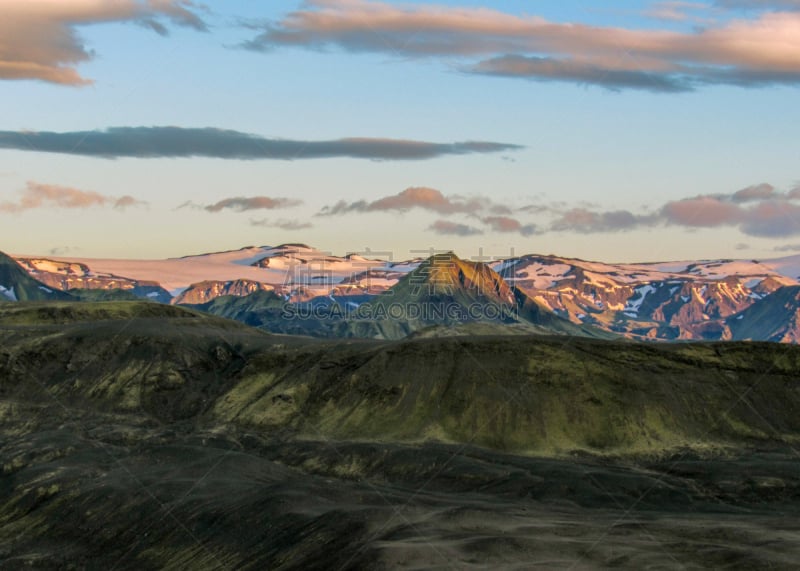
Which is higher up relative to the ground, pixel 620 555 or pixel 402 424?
pixel 620 555

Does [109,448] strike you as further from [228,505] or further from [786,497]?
[786,497]

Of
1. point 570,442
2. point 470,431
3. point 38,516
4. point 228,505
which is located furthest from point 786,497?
point 38,516

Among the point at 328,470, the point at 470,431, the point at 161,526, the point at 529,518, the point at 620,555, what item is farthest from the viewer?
the point at 470,431

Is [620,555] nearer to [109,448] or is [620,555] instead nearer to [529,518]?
[529,518]

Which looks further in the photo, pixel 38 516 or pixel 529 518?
pixel 38 516

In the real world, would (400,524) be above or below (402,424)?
above

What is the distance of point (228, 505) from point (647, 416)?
7946 centimetres

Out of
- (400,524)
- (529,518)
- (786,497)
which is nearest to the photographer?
A: (400,524)

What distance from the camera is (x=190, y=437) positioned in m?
193

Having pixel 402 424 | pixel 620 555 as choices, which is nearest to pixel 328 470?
pixel 402 424

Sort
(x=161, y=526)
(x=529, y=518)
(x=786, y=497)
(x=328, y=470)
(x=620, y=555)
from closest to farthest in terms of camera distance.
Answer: (x=620, y=555), (x=529, y=518), (x=161, y=526), (x=786, y=497), (x=328, y=470)

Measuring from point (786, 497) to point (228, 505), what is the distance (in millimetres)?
69673

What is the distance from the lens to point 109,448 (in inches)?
7082

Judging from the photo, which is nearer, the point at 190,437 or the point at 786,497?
the point at 786,497
